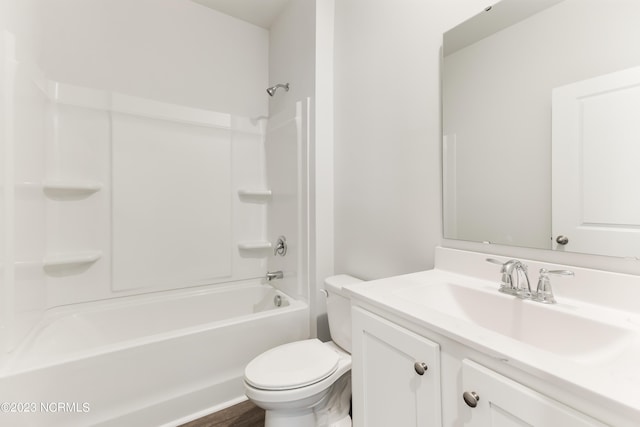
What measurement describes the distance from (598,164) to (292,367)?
1.38m

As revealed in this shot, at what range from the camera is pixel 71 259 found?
1.74 m

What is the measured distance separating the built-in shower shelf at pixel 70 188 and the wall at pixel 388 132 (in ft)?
5.27

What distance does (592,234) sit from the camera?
0.83 m

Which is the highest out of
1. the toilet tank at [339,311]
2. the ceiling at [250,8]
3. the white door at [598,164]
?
the ceiling at [250,8]

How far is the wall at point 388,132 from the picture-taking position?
1.29 meters

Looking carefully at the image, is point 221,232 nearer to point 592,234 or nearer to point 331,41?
point 331,41

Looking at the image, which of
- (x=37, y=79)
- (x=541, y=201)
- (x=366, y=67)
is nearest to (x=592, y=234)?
(x=541, y=201)

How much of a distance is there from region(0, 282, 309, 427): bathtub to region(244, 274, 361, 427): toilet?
0.32 meters

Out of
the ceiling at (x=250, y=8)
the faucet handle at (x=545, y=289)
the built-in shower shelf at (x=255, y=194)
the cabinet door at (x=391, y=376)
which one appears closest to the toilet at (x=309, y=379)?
the cabinet door at (x=391, y=376)

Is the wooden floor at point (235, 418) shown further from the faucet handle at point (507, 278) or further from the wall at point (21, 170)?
the faucet handle at point (507, 278)

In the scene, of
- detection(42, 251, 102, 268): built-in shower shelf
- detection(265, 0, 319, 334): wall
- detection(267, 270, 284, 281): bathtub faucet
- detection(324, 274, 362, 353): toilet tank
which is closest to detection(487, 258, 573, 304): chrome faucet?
detection(324, 274, 362, 353): toilet tank

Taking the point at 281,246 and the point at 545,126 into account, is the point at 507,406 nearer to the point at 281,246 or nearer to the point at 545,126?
the point at 545,126

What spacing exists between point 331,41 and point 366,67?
17.9 inches

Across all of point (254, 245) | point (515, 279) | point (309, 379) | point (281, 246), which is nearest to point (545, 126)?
point (515, 279)
